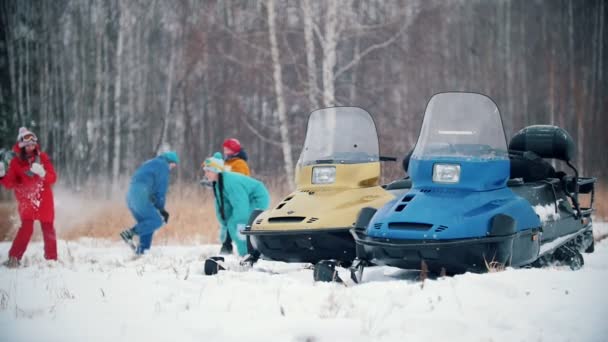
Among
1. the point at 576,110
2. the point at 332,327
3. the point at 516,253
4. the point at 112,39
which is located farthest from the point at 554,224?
the point at 112,39

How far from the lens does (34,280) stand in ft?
20.1

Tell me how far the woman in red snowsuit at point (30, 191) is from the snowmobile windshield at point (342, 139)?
342 cm

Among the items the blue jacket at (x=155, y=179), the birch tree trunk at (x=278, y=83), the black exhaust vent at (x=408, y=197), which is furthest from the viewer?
the birch tree trunk at (x=278, y=83)

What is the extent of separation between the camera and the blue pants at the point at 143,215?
9.52 meters

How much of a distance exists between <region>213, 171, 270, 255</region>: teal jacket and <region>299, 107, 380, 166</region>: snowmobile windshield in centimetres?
125

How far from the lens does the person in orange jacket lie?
9.75 meters

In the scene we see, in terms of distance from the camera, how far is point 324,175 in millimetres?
6707

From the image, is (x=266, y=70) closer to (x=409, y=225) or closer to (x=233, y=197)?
(x=233, y=197)

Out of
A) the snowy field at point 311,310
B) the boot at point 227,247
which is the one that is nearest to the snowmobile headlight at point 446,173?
the snowy field at point 311,310

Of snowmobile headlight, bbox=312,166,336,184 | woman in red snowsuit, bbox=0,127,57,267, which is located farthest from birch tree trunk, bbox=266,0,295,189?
snowmobile headlight, bbox=312,166,336,184

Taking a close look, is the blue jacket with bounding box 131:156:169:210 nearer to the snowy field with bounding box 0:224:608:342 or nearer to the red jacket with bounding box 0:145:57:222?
the red jacket with bounding box 0:145:57:222

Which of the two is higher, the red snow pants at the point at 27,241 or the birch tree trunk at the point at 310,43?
the birch tree trunk at the point at 310,43

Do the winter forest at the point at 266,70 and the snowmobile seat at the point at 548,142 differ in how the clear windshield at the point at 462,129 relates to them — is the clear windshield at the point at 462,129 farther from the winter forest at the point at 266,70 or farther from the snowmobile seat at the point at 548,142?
the winter forest at the point at 266,70

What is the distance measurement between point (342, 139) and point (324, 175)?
478mm
